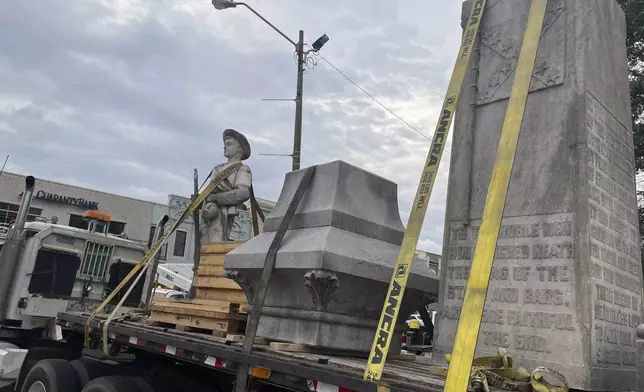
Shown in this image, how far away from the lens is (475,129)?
14.7 ft

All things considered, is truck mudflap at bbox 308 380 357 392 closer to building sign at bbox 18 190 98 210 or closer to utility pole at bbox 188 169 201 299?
utility pole at bbox 188 169 201 299

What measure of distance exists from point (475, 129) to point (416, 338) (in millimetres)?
6804

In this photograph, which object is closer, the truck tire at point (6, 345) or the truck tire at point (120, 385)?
the truck tire at point (120, 385)

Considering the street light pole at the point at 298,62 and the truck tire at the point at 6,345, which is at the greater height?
the street light pole at the point at 298,62

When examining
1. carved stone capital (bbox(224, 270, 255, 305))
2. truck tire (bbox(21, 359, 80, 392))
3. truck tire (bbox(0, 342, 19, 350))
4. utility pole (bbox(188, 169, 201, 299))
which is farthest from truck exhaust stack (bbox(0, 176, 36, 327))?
carved stone capital (bbox(224, 270, 255, 305))

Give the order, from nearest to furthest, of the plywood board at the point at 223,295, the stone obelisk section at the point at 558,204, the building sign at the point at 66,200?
1. the stone obelisk section at the point at 558,204
2. the plywood board at the point at 223,295
3. the building sign at the point at 66,200

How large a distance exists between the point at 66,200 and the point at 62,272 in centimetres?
2425

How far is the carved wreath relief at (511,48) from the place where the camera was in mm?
4117

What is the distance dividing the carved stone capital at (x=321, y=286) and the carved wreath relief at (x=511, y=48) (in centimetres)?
191

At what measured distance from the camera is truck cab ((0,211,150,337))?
8039 mm

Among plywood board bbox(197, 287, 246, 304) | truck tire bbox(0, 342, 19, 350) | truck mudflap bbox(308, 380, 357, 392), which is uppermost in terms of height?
plywood board bbox(197, 287, 246, 304)

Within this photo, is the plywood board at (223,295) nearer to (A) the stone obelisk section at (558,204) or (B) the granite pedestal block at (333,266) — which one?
(B) the granite pedestal block at (333,266)

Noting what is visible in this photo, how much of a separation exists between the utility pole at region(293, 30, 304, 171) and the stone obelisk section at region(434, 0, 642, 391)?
7815 mm

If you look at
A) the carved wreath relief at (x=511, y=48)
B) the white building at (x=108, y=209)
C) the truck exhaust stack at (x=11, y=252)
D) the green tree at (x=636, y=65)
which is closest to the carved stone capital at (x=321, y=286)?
the carved wreath relief at (x=511, y=48)
